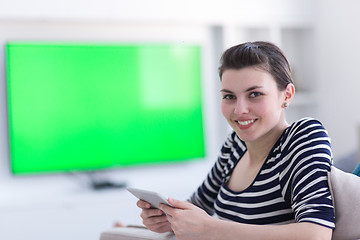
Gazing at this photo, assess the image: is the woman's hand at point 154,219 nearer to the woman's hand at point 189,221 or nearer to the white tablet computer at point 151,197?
the white tablet computer at point 151,197

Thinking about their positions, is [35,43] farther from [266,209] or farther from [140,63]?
[266,209]

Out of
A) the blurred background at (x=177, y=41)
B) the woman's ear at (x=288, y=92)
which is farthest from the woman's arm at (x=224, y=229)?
the blurred background at (x=177, y=41)

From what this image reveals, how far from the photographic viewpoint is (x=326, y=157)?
1333 millimetres

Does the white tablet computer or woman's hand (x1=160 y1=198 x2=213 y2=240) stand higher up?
the white tablet computer

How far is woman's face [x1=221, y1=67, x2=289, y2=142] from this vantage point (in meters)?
1.50

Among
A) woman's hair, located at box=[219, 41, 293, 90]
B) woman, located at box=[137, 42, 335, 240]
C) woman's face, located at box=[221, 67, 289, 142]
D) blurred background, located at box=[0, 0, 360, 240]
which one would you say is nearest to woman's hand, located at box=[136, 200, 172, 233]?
woman, located at box=[137, 42, 335, 240]

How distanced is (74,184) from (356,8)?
8.76ft

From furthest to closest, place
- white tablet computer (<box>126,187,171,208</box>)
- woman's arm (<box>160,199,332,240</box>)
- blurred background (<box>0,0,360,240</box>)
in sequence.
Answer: blurred background (<box>0,0,360,240</box>) < white tablet computer (<box>126,187,171,208</box>) < woman's arm (<box>160,199,332,240</box>)

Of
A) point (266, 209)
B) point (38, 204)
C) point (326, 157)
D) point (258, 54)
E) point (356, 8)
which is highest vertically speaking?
point (356, 8)

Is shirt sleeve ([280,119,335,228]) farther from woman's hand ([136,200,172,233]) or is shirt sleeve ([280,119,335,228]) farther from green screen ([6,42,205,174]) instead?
green screen ([6,42,205,174])

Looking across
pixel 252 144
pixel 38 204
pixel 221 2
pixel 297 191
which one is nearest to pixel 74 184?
pixel 38 204

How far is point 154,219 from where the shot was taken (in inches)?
62.8

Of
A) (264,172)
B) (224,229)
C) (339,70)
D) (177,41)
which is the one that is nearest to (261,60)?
(264,172)

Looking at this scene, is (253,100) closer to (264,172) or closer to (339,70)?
(264,172)
